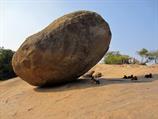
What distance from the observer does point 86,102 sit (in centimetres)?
748

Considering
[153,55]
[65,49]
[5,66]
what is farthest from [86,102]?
[153,55]

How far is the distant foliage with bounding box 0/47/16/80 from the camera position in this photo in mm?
28922

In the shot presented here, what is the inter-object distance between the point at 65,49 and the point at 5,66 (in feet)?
67.2

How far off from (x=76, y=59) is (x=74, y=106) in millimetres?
2689

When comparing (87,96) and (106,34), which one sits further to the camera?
(106,34)

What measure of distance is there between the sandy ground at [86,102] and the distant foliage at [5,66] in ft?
63.9

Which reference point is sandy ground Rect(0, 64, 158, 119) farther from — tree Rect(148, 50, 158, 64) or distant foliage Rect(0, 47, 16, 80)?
tree Rect(148, 50, 158, 64)

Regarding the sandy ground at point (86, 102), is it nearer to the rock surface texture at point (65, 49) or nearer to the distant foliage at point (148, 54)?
the rock surface texture at point (65, 49)

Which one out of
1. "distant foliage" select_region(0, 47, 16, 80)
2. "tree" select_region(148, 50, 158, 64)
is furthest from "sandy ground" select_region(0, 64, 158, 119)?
"tree" select_region(148, 50, 158, 64)

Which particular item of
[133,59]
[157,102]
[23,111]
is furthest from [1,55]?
[157,102]

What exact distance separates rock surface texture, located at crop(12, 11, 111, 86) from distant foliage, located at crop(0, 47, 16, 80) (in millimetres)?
18583

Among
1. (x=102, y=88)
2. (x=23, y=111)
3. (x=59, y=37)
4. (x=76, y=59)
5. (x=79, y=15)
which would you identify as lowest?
(x=23, y=111)

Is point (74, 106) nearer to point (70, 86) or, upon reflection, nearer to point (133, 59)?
point (70, 86)

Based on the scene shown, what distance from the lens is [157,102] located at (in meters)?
6.56
